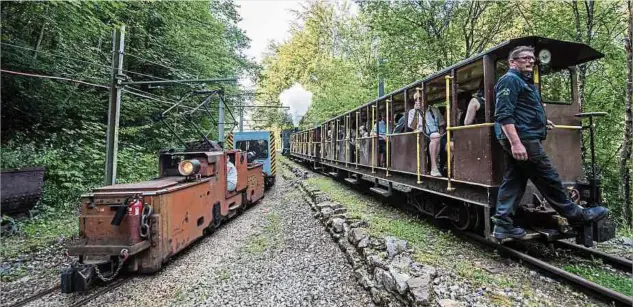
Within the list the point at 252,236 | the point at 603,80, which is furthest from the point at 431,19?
the point at 252,236

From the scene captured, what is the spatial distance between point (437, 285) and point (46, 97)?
35.6ft

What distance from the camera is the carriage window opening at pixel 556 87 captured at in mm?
4395

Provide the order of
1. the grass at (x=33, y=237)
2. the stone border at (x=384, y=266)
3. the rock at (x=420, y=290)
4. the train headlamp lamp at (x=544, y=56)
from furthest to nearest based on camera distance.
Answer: the grass at (x=33, y=237) < the train headlamp lamp at (x=544, y=56) < the stone border at (x=384, y=266) < the rock at (x=420, y=290)

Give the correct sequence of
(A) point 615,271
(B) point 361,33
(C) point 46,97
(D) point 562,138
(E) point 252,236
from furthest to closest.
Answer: (B) point 361,33 < (C) point 46,97 < (E) point 252,236 < (D) point 562,138 < (A) point 615,271

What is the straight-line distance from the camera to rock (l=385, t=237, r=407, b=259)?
12.5 feet

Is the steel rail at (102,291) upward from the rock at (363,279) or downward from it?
downward

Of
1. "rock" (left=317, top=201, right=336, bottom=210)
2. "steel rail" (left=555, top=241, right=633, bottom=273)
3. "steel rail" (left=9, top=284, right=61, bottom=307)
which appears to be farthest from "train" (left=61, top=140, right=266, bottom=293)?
"steel rail" (left=555, top=241, right=633, bottom=273)

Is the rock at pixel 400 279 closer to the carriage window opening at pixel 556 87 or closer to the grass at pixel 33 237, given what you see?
the carriage window opening at pixel 556 87

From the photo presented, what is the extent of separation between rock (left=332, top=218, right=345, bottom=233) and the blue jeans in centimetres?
232

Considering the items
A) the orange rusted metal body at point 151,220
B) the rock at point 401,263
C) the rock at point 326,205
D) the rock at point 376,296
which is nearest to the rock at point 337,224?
the rock at point 326,205

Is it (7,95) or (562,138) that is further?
(7,95)

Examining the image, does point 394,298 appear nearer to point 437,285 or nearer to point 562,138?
point 437,285

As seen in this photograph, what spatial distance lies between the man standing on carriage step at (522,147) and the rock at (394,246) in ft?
3.26

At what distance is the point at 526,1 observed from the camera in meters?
9.54
